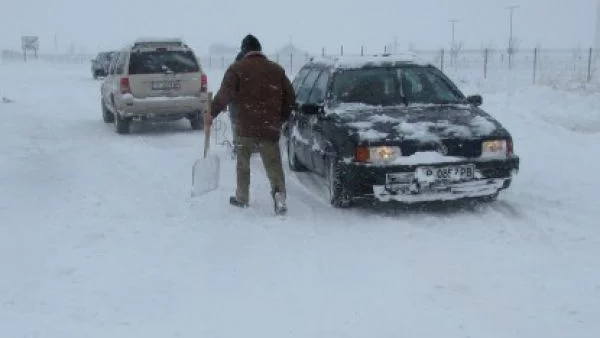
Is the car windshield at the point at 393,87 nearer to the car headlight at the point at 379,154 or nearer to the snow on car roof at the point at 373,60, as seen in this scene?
the snow on car roof at the point at 373,60

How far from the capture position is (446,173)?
6781 millimetres

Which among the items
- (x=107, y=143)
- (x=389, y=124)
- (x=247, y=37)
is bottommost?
(x=107, y=143)

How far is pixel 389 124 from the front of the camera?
7125 mm

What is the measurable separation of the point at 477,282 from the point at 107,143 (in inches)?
356

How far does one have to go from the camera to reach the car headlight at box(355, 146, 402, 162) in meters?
6.78

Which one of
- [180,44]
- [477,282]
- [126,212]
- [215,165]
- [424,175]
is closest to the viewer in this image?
[477,282]

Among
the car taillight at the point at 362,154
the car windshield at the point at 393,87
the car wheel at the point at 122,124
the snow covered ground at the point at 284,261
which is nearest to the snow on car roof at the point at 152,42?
the car wheel at the point at 122,124

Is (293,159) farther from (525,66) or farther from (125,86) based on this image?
(525,66)

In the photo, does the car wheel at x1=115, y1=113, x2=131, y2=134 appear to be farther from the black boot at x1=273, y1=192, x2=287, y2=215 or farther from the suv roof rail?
the black boot at x1=273, y1=192, x2=287, y2=215

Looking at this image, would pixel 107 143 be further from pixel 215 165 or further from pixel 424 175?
pixel 424 175

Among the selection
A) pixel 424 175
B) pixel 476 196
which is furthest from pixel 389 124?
pixel 476 196

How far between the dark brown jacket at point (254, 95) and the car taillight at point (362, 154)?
3.04 feet

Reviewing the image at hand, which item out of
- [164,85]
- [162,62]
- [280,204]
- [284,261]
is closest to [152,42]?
[162,62]

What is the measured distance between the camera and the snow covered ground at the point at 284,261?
14.3 feet
